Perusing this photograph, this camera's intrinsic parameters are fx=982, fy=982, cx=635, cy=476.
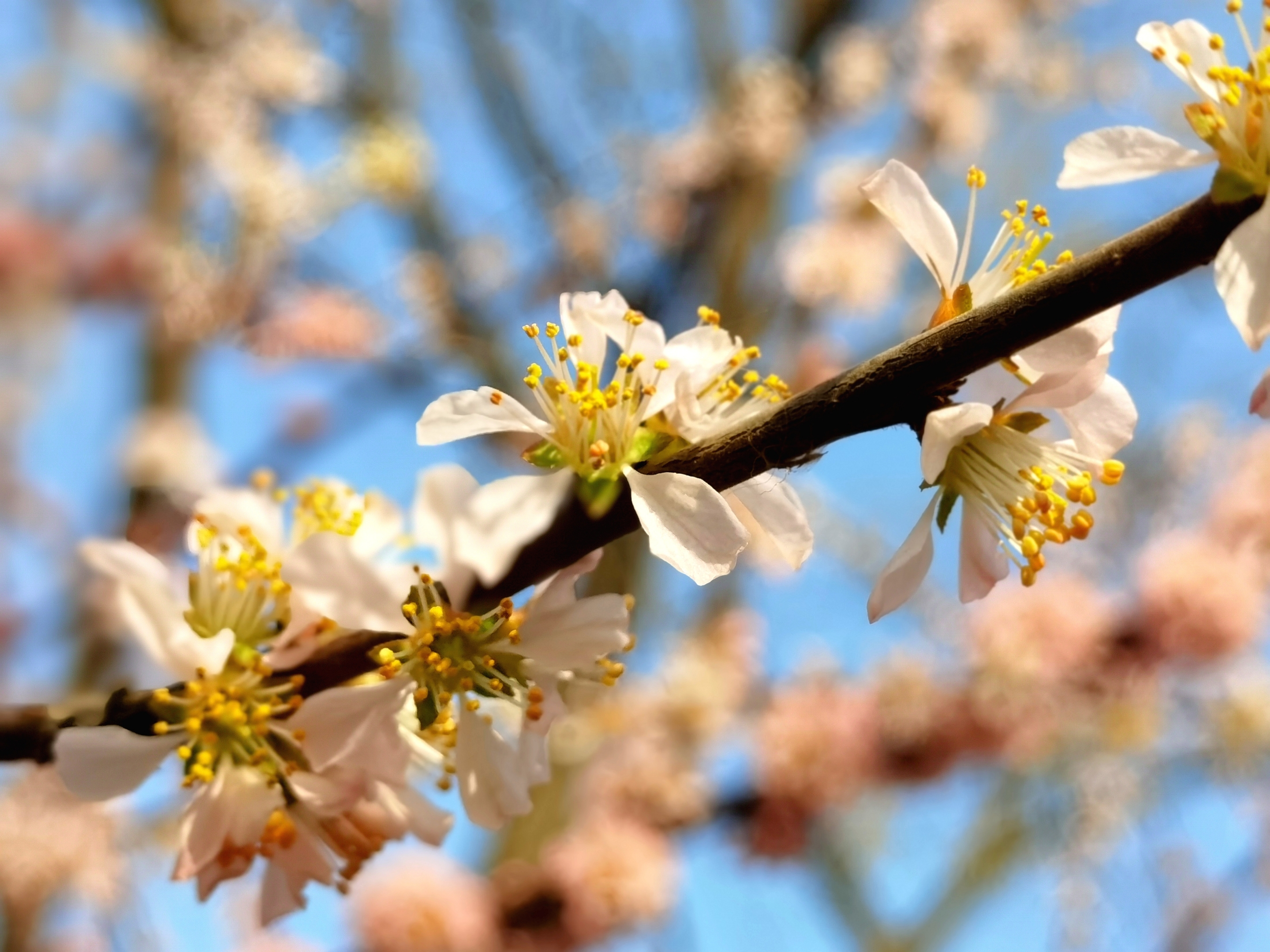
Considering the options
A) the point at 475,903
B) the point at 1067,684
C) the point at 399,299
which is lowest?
the point at 1067,684

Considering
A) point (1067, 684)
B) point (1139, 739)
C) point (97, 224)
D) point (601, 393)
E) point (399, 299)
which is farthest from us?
point (97, 224)

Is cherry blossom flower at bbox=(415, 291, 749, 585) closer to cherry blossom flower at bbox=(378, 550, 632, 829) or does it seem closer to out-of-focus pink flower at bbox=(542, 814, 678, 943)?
cherry blossom flower at bbox=(378, 550, 632, 829)

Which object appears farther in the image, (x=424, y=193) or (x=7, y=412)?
(x=7, y=412)

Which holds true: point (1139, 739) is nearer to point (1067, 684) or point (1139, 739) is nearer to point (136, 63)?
point (1067, 684)

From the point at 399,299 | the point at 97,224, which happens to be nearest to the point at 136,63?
the point at 97,224

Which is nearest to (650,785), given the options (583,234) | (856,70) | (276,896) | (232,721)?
(276,896)

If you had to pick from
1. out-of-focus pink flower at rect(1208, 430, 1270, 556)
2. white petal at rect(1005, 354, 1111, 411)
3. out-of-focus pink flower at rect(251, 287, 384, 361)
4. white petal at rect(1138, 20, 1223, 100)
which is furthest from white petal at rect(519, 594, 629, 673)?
out-of-focus pink flower at rect(251, 287, 384, 361)
